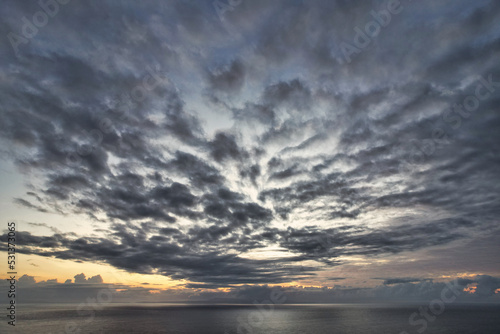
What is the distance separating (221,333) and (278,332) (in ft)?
72.1

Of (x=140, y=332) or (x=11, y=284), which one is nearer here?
(x=11, y=284)

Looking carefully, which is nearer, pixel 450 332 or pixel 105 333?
pixel 105 333

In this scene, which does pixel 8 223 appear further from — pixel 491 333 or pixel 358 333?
pixel 491 333

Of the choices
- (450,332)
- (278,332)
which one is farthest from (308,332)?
(450,332)

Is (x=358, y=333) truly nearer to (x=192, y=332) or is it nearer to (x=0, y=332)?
(x=192, y=332)

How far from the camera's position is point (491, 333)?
10250cm

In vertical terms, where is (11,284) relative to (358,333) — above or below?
above

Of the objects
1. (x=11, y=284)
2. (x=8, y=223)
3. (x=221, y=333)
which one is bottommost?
(x=221, y=333)

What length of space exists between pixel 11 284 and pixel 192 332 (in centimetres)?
7837

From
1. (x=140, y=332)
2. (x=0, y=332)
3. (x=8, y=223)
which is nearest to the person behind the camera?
(x=8, y=223)

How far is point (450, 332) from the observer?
338ft

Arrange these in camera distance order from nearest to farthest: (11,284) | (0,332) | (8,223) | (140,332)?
(8,223), (11,284), (0,332), (140,332)

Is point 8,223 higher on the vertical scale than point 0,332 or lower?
higher

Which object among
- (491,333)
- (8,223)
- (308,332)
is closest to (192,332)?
(308,332)
